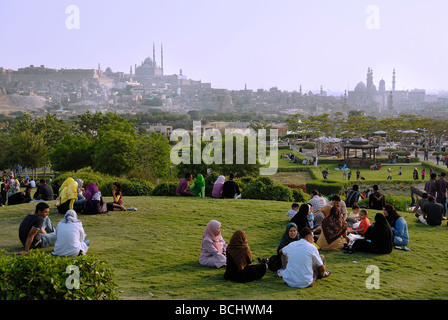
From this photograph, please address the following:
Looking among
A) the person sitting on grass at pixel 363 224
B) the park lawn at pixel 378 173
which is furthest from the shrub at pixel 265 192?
the park lawn at pixel 378 173

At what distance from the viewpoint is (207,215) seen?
9.58m

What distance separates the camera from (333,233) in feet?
23.2

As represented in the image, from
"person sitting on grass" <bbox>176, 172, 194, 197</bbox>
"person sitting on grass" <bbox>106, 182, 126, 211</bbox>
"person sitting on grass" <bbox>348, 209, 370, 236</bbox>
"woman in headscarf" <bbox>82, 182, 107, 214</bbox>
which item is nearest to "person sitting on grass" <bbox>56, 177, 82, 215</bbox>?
"woman in headscarf" <bbox>82, 182, 107, 214</bbox>

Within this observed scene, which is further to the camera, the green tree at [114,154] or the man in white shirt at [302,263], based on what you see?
the green tree at [114,154]

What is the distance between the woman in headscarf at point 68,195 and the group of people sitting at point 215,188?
340cm

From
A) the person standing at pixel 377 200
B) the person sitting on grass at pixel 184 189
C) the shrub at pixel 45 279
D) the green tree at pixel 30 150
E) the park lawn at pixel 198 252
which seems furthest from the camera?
the green tree at pixel 30 150

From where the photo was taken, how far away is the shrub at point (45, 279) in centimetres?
439

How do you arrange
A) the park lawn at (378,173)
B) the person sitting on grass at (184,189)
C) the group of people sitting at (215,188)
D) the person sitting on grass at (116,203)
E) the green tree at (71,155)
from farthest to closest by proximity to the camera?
1. the park lawn at (378,173)
2. the green tree at (71,155)
3. the person sitting on grass at (184,189)
4. the group of people sitting at (215,188)
5. the person sitting on grass at (116,203)

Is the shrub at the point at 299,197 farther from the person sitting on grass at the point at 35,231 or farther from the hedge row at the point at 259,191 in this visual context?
the person sitting on grass at the point at 35,231

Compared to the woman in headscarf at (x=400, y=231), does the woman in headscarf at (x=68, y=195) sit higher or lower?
higher

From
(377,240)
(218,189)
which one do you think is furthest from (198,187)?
(377,240)

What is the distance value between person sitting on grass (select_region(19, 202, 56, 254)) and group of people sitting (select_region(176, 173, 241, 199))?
208 inches

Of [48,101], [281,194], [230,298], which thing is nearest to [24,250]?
[230,298]

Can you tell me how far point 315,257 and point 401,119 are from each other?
58123 mm
